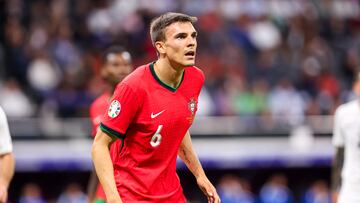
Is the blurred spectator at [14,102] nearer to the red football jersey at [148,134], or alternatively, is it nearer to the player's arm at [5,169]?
the player's arm at [5,169]

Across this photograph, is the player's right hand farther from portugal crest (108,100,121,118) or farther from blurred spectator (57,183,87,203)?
blurred spectator (57,183,87,203)

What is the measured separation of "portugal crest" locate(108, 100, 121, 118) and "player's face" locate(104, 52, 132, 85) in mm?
2878

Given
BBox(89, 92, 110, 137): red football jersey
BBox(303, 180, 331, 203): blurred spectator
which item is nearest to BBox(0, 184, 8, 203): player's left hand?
BBox(89, 92, 110, 137): red football jersey

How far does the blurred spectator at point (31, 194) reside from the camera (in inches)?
675

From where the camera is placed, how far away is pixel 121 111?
7.05m

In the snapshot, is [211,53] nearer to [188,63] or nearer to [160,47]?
[160,47]

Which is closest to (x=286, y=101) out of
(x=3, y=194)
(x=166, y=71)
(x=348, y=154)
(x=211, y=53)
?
(x=211, y=53)

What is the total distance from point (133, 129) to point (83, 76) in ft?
35.3

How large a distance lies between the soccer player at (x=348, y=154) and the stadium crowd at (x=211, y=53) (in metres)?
8.35

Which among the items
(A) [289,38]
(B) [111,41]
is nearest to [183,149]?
(B) [111,41]

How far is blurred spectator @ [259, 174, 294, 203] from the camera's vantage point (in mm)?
17875

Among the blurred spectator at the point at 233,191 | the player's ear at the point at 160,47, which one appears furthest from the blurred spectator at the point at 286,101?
the player's ear at the point at 160,47

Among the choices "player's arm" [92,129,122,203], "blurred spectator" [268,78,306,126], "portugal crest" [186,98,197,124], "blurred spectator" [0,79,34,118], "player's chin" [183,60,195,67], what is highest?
"player's chin" [183,60,195,67]

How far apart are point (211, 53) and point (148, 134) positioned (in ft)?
40.5
